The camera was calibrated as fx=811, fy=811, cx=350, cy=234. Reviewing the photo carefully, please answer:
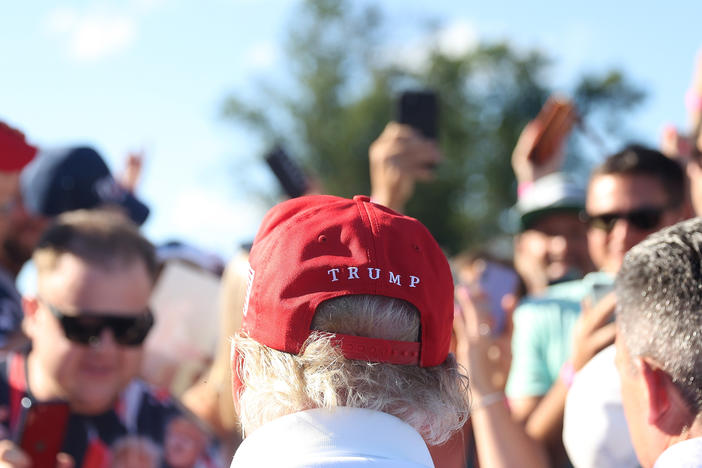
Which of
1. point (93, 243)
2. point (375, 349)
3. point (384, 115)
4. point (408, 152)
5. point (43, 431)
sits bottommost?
point (43, 431)

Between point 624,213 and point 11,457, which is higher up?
point 624,213

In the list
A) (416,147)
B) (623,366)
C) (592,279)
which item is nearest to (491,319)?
(592,279)

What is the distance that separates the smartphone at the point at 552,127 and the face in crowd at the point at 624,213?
1.22m

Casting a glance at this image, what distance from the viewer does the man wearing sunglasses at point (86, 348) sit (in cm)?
268

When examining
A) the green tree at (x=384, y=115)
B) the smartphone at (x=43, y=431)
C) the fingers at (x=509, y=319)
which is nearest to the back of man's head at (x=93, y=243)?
the smartphone at (x=43, y=431)

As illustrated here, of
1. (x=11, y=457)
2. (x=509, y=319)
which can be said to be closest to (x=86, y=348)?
(x=11, y=457)

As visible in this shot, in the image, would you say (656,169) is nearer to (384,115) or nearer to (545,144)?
(545,144)

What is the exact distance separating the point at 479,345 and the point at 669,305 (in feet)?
3.88

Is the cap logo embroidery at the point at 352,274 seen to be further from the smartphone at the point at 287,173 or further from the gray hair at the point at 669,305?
the smartphone at the point at 287,173

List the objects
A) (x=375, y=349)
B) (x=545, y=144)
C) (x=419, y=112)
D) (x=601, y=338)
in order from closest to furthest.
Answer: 1. (x=375, y=349)
2. (x=601, y=338)
3. (x=419, y=112)
4. (x=545, y=144)

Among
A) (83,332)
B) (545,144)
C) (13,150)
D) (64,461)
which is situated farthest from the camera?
(545,144)

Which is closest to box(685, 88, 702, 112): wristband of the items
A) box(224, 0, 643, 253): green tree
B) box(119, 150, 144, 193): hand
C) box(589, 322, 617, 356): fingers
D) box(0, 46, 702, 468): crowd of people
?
box(0, 46, 702, 468): crowd of people

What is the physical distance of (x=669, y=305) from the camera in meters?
1.54

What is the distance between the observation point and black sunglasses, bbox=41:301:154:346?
267 centimetres
